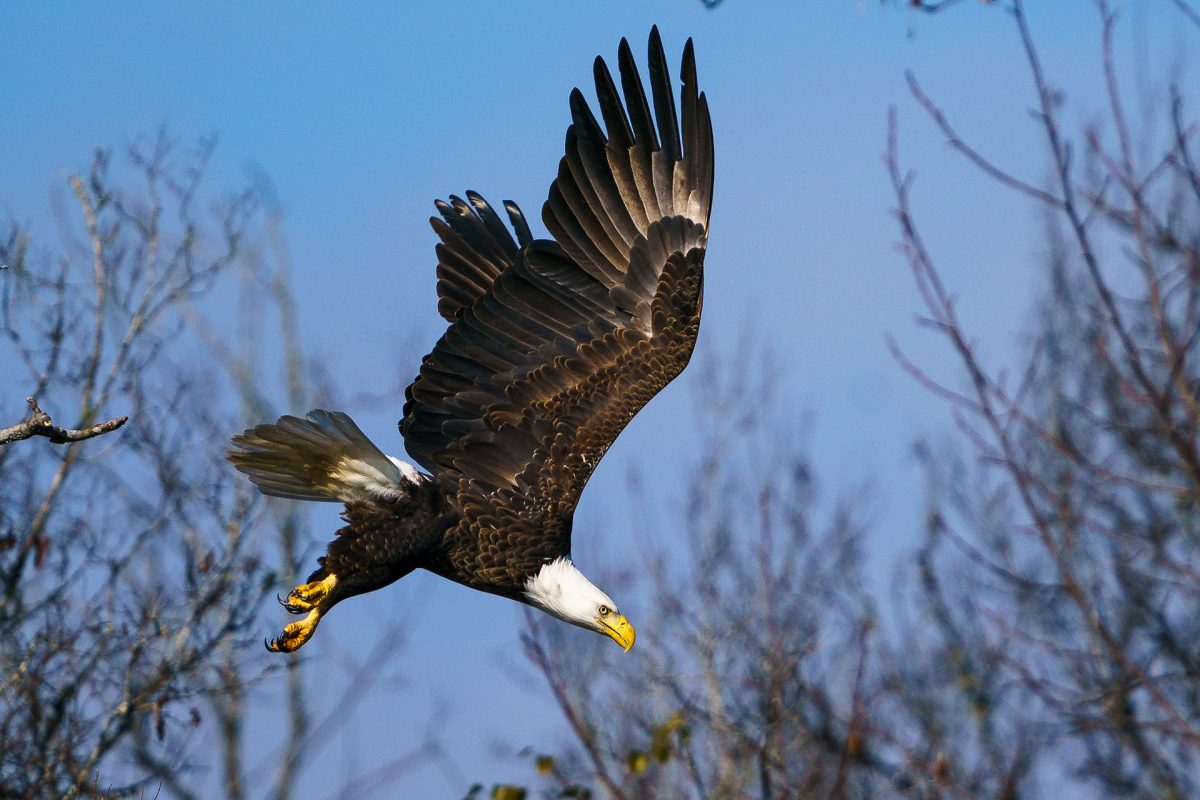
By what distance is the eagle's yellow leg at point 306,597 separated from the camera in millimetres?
5582

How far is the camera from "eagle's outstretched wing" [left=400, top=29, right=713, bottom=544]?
19.0ft

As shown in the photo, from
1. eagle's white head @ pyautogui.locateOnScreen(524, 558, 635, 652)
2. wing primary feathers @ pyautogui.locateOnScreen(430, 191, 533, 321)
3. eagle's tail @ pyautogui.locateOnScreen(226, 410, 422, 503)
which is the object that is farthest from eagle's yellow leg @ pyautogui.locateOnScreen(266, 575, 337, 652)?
wing primary feathers @ pyautogui.locateOnScreen(430, 191, 533, 321)

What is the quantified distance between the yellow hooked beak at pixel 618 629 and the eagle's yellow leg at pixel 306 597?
1.01m

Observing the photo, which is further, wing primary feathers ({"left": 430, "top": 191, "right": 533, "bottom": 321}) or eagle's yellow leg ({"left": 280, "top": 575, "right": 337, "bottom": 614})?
wing primary feathers ({"left": 430, "top": 191, "right": 533, "bottom": 321})

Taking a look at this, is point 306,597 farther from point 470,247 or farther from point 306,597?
point 470,247

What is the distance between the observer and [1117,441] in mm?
13023

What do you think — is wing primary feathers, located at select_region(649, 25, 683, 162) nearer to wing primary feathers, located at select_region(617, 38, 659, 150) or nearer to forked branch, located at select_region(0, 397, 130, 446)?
wing primary feathers, located at select_region(617, 38, 659, 150)

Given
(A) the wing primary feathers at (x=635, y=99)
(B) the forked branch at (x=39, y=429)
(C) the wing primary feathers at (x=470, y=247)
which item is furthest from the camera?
(C) the wing primary feathers at (x=470, y=247)

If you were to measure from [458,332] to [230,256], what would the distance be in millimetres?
4397

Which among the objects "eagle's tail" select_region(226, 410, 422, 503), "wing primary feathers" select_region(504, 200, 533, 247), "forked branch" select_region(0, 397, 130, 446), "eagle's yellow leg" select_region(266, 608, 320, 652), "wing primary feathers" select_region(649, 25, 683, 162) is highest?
"wing primary feathers" select_region(504, 200, 533, 247)

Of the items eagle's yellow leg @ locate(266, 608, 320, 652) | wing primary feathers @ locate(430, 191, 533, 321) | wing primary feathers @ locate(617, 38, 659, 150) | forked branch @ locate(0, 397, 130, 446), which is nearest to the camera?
forked branch @ locate(0, 397, 130, 446)

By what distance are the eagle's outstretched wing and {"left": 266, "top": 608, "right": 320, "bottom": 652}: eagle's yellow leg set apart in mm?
697

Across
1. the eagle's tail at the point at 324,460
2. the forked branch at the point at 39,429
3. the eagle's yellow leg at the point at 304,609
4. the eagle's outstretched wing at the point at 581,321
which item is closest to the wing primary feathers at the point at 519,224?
the eagle's outstretched wing at the point at 581,321

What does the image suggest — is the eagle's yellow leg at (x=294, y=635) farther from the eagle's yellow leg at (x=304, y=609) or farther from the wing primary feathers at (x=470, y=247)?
the wing primary feathers at (x=470, y=247)
